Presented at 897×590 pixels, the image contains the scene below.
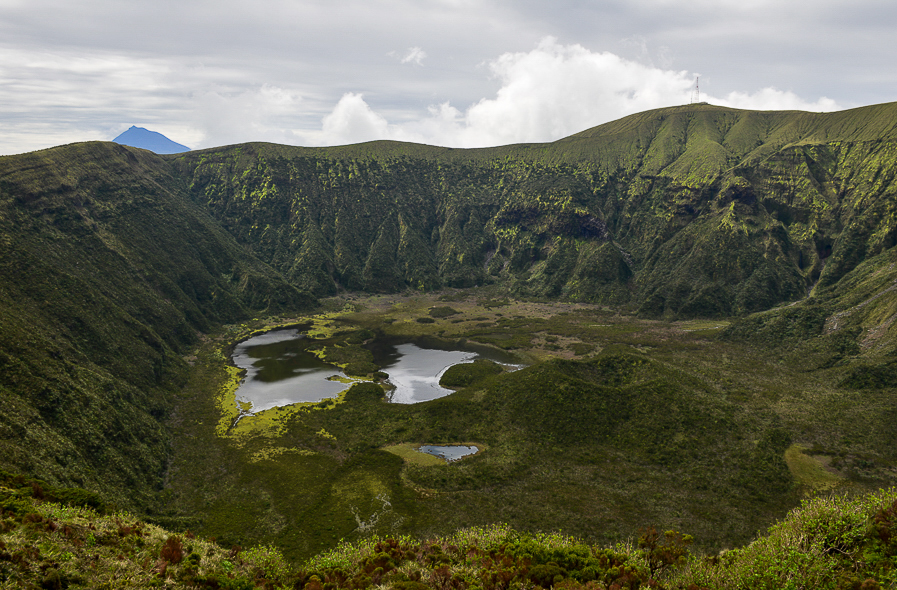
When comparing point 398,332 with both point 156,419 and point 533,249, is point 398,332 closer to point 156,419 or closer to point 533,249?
point 156,419

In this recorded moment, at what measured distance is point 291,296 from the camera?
154250mm

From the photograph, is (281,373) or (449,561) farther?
(281,373)

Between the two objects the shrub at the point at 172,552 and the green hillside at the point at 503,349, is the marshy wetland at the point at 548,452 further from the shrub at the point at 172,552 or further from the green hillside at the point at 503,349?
the shrub at the point at 172,552

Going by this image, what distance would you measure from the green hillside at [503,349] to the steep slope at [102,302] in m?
0.51

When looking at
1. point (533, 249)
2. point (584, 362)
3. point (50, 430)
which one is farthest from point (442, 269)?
point (50, 430)

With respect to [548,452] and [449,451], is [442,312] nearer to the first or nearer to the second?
[449,451]

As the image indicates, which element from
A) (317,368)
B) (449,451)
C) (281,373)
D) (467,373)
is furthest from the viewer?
(317,368)

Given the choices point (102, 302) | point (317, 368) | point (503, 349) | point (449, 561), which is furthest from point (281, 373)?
point (449, 561)

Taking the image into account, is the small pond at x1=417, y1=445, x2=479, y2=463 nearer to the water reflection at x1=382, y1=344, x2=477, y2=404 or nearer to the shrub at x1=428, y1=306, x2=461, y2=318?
the water reflection at x1=382, y1=344, x2=477, y2=404

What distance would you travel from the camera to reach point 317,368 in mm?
99375

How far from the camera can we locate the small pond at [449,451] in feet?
198

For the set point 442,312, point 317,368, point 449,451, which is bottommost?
point 449,451

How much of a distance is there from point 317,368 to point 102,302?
43810 millimetres

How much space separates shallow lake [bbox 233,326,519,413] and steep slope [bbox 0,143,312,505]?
14.9 m
